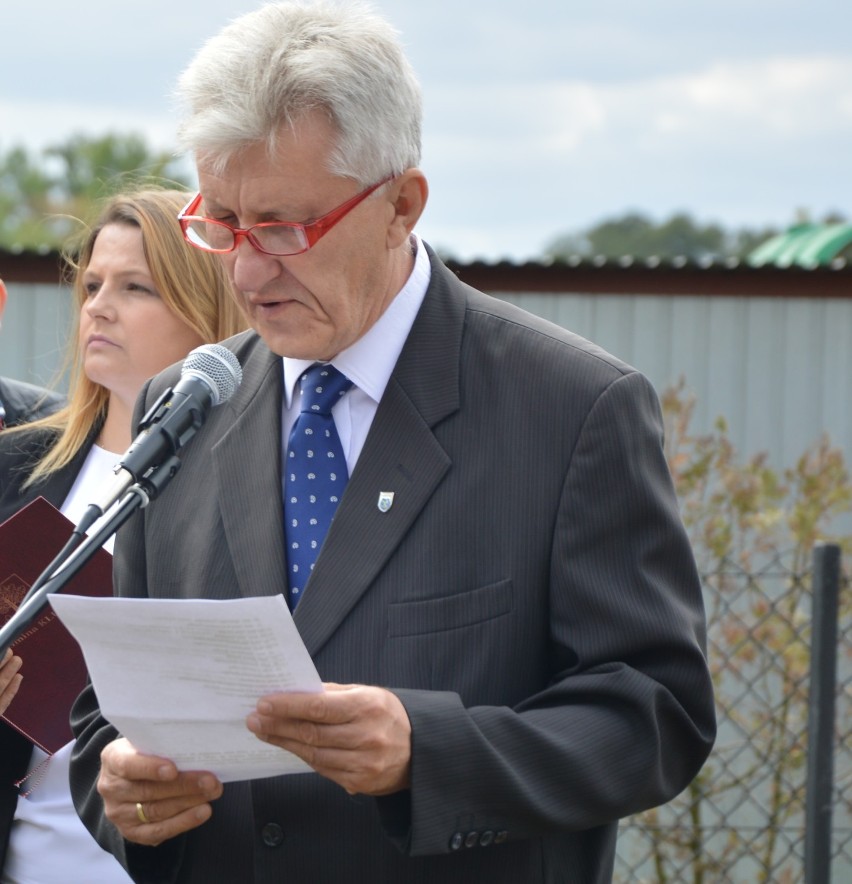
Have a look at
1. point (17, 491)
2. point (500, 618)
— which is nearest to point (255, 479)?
point (500, 618)

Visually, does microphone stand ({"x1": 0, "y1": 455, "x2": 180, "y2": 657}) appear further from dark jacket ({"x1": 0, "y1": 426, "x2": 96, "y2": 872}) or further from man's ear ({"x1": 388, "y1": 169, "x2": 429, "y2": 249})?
dark jacket ({"x1": 0, "y1": 426, "x2": 96, "y2": 872})

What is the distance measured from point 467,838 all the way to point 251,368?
98 cm

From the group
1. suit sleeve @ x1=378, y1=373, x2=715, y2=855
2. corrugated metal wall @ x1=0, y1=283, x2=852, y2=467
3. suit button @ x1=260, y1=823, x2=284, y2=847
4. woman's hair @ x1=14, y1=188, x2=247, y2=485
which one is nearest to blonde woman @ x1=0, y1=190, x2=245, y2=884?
woman's hair @ x1=14, y1=188, x2=247, y2=485

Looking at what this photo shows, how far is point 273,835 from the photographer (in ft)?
7.13

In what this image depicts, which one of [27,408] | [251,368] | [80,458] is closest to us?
[251,368]

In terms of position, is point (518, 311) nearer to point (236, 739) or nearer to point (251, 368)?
point (251, 368)

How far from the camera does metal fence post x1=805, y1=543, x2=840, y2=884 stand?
12.4 feet

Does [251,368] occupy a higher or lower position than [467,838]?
higher

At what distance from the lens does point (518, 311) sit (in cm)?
249

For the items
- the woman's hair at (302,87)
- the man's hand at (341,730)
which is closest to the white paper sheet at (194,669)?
the man's hand at (341,730)

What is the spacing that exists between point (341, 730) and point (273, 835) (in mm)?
A: 414

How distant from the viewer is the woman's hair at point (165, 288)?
11.2 feet

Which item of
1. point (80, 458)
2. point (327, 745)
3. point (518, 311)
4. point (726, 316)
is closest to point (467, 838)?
point (327, 745)

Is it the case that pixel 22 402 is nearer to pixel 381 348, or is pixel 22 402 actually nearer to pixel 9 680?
pixel 9 680
